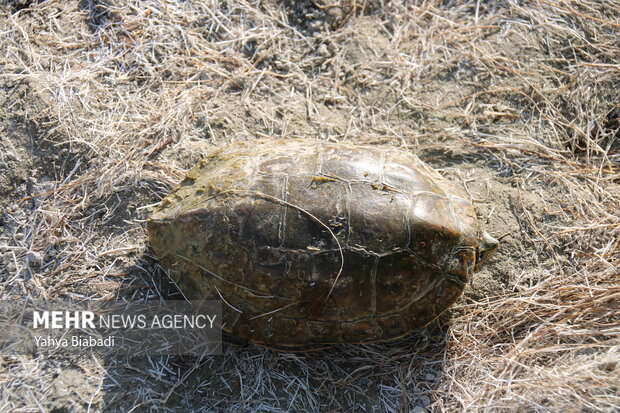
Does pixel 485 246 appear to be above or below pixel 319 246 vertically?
below

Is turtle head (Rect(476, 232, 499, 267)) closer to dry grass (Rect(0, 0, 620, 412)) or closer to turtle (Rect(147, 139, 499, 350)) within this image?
turtle (Rect(147, 139, 499, 350))

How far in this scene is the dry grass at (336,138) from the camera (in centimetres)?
328

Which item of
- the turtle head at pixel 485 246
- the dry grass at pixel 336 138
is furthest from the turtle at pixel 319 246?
the dry grass at pixel 336 138

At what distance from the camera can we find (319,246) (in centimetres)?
299

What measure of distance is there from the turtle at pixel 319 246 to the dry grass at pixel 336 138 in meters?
0.38

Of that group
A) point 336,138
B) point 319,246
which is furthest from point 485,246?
A: point 336,138

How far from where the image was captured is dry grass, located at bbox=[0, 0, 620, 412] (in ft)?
10.8

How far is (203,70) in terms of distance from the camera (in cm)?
446

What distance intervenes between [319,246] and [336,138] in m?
1.51

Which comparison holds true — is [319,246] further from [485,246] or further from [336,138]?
[336,138]

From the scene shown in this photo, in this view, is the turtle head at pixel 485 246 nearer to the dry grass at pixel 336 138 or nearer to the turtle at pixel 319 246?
the turtle at pixel 319 246

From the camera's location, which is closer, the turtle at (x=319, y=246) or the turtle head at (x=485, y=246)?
the turtle at (x=319, y=246)

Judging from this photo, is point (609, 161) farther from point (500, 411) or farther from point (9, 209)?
point (9, 209)

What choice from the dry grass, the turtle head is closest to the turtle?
the turtle head
